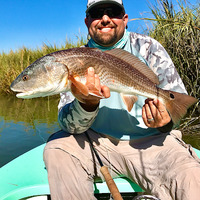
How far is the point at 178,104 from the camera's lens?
6.61ft

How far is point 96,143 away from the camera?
2.40 m

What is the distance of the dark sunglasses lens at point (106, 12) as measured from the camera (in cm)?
258

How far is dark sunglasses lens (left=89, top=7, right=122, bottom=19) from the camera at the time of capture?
2.58 m

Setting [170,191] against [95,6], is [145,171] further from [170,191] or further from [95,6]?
[95,6]

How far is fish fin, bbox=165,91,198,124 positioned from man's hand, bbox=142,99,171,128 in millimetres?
54

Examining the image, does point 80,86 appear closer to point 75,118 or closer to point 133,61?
point 75,118

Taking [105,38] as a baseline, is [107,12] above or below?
above

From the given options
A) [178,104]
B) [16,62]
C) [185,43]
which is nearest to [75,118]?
[178,104]

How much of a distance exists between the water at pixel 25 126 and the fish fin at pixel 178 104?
8.46ft

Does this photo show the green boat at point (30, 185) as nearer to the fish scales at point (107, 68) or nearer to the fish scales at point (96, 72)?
the fish scales at point (96, 72)

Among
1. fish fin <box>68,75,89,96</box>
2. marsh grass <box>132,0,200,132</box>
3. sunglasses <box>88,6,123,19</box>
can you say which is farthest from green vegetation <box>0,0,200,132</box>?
fish fin <box>68,75,89,96</box>

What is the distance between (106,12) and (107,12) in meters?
0.01

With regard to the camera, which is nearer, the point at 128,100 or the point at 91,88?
the point at 91,88

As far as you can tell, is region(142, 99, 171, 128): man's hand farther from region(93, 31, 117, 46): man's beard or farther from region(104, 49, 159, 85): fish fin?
region(93, 31, 117, 46): man's beard
